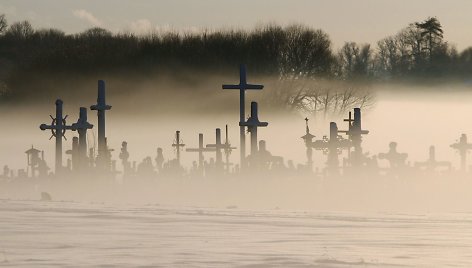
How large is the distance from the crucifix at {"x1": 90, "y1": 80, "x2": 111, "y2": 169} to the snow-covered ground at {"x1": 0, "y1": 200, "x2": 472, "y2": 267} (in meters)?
20.3

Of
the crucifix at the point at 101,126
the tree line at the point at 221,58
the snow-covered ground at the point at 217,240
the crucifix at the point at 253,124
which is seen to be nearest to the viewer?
the snow-covered ground at the point at 217,240

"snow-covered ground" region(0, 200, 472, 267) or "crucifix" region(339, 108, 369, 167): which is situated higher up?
"crucifix" region(339, 108, 369, 167)

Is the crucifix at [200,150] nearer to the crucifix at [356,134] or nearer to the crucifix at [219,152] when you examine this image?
the crucifix at [219,152]

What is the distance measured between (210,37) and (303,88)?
8.10 m

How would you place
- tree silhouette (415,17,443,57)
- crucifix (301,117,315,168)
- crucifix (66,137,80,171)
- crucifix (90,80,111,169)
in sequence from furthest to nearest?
tree silhouette (415,17,443,57)
crucifix (301,117,315,168)
crucifix (66,137,80,171)
crucifix (90,80,111,169)

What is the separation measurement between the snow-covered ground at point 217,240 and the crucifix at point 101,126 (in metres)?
20.3

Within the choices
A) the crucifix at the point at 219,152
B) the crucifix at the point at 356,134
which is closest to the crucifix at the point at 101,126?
the crucifix at the point at 219,152

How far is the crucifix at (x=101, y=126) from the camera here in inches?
1826

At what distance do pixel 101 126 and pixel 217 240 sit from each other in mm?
28576

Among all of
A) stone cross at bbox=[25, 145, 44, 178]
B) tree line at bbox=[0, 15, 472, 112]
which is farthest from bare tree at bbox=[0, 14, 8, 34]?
stone cross at bbox=[25, 145, 44, 178]

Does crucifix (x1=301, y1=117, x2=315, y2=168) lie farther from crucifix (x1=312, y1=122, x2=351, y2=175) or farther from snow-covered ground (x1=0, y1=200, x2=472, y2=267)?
snow-covered ground (x1=0, y1=200, x2=472, y2=267)

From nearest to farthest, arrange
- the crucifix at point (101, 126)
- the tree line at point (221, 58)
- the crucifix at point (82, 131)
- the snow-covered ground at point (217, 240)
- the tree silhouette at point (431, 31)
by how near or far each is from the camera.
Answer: the snow-covered ground at point (217, 240) → the crucifix at point (101, 126) → the crucifix at point (82, 131) → the tree line at point (221, 58) → the tree silhouette at point (431, 31)

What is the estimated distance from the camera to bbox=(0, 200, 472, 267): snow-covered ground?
15.4 meters

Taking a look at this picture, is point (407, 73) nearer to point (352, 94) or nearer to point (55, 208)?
point (352, 94)
